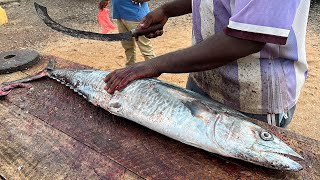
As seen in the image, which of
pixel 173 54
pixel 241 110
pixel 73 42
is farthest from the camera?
pixel 73 42

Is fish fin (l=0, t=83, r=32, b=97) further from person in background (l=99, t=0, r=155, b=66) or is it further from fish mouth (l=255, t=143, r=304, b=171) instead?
person in background (l=99, t=0, r=155, b=66)

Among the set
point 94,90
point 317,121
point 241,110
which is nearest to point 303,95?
point 317,121

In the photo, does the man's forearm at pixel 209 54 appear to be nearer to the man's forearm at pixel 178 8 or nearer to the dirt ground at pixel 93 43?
the man's forearm at pixel 178 8

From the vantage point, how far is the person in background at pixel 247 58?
4.79 feet

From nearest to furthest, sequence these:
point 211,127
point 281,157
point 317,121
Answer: point 281,157, point 211,127, point 317,121

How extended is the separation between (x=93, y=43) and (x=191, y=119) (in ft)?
15.0

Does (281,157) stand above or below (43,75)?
above

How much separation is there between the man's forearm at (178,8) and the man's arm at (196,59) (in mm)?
725

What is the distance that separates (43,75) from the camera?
2.65 meters

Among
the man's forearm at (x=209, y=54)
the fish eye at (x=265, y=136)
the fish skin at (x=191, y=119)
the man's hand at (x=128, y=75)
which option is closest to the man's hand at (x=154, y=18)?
the fish skin at (x=191, y=119)

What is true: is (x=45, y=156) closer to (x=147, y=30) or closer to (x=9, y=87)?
(x=9, y=87)

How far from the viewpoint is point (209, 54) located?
1669mm

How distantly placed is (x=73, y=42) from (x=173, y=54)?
459cm

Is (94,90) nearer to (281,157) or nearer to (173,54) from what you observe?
(173,54)
